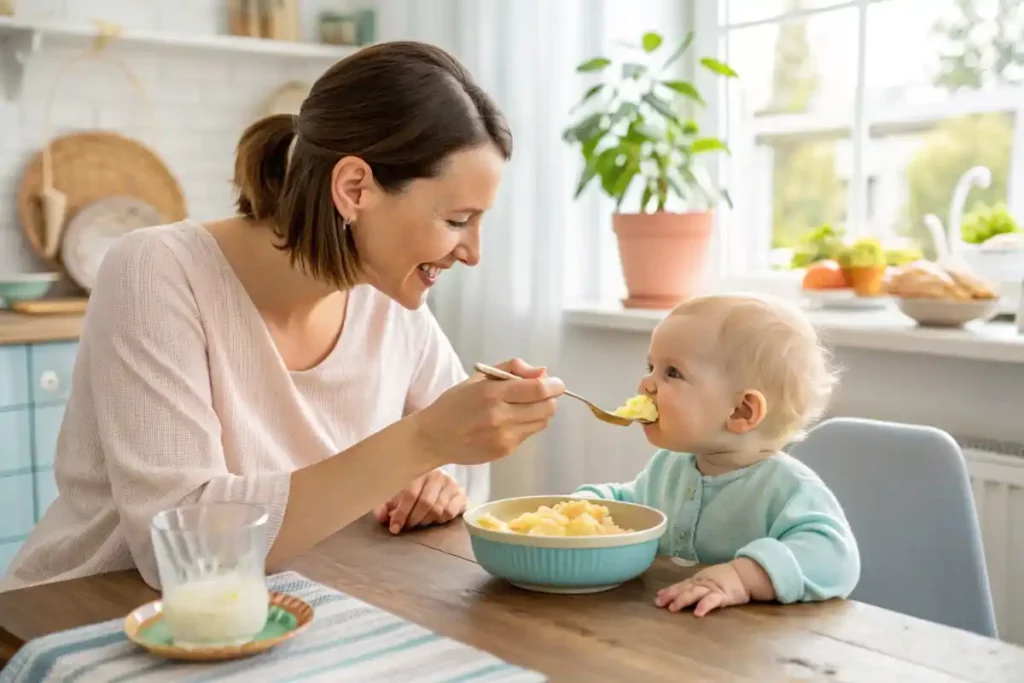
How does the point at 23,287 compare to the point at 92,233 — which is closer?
the point at 23,287

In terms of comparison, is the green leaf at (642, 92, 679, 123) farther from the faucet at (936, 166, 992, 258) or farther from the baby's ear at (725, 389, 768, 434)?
the baby's ear at (725, 389, 768, 434)

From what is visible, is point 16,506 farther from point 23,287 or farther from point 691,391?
point 691,391

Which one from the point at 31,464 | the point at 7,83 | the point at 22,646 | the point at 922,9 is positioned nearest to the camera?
the point at 22,646

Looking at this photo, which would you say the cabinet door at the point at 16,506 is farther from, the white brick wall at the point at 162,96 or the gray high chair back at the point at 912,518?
the gray high chair back at the point at 912,518

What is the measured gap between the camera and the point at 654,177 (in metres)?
2.95

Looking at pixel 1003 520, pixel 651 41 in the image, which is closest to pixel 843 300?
pixel 1003 520

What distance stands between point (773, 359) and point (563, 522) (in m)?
0.36

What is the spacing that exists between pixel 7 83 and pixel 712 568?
109 inches

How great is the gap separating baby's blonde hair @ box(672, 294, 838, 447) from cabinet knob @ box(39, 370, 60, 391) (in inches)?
81.0

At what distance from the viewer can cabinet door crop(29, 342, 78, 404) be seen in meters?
2.97

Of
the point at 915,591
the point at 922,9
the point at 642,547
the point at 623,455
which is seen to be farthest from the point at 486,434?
the point at 922,9

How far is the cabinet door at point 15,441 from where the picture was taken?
294 centimetres

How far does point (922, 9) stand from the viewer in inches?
111

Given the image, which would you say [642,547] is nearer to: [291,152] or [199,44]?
[291,152]
